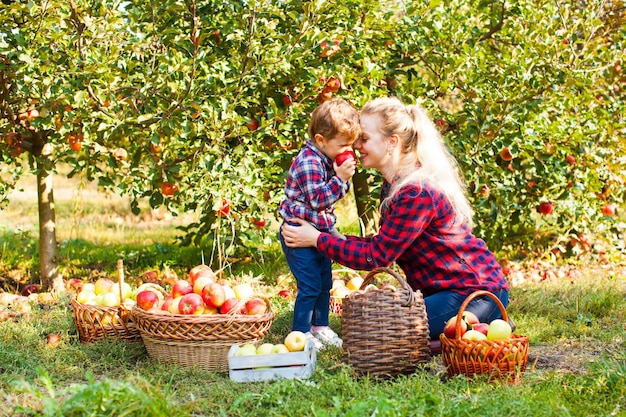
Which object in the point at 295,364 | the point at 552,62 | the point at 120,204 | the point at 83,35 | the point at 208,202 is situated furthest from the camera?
the point at 120,204

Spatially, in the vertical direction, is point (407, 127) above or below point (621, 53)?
below

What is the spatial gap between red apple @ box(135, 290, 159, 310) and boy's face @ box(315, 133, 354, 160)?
3.48 feet

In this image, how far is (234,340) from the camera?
3.34m

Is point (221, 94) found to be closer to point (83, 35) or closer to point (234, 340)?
point (83, 35)

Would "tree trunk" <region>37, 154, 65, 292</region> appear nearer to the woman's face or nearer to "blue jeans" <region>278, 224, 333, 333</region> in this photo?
"blue jeans" <region>278, 224, 333, 333</region>

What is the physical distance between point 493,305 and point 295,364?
101 cm

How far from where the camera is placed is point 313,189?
11.7ft


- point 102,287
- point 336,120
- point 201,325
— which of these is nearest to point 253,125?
point 336,120

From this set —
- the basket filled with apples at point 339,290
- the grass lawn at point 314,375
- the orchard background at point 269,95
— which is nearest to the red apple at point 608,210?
the orchard background at point 269,95

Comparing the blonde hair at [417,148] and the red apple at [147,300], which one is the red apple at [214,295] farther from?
the blonde hair at [417,148]

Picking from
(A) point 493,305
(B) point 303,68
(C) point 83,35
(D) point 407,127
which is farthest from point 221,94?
(A) point 493,305

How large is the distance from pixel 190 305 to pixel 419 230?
108 centimetres

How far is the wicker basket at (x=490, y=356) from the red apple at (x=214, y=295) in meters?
1.09

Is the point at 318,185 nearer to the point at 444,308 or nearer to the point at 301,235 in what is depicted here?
the point at 301,235
